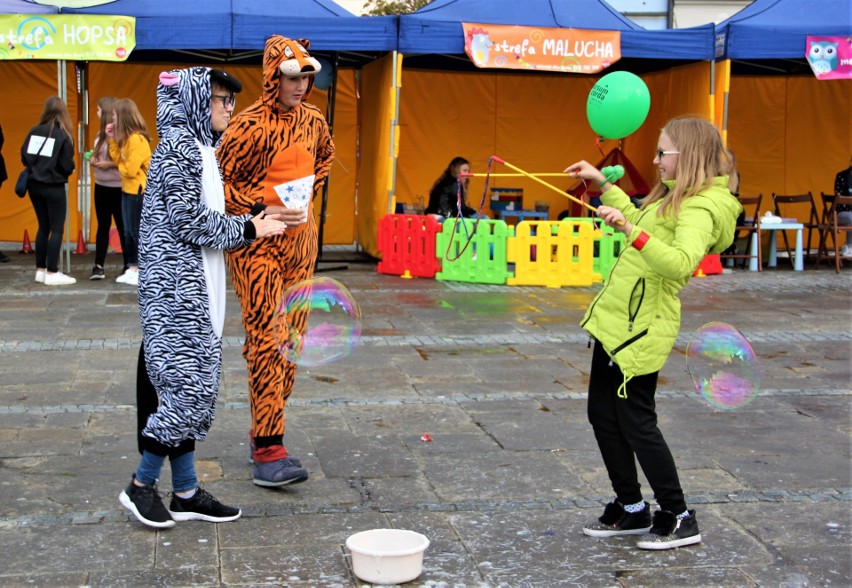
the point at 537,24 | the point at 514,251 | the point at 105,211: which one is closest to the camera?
the point at 105,211

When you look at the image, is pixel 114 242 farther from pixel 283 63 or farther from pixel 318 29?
pixel 283 63

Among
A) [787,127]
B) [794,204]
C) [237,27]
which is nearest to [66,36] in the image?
[237,27]

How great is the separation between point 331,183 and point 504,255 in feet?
14.6

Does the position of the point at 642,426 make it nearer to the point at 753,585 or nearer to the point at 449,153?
the point at 753,585

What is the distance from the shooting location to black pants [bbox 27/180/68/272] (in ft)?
36.8

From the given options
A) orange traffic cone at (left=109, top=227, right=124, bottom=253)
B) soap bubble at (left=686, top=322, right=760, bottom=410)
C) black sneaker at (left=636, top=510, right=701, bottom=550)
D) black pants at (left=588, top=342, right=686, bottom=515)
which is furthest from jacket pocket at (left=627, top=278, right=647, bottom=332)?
orange traffic cone at (left=109, top=227, right=124, bottom=253)

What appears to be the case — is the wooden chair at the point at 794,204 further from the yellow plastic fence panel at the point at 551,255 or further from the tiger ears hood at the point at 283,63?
the tiger ears hood at the point at 283,63

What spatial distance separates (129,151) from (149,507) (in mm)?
7238

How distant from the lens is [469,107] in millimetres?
16047

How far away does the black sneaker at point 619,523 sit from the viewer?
14.0ft

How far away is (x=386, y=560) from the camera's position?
371 cm

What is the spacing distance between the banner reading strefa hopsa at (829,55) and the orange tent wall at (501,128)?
2.77 m

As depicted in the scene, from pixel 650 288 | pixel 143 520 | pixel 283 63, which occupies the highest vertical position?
pixel 283 63

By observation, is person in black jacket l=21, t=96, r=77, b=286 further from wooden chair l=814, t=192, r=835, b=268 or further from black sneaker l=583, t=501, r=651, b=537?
wooden chair l=814, t=192, r=835, b=268
